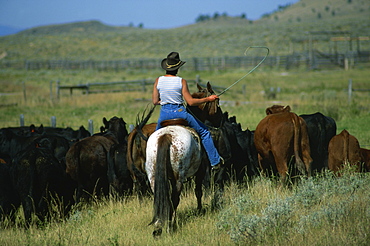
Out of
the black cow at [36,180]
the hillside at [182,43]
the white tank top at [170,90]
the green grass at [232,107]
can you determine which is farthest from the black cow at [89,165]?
the hillside at [182,43]

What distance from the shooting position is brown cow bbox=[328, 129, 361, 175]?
878 centimetres

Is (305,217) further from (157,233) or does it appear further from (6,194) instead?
(6,194)

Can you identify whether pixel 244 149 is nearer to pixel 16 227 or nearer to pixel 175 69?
pixel 175 69

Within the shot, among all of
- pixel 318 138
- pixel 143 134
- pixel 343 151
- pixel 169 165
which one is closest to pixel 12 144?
pixel 143 134

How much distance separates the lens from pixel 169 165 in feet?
19.4

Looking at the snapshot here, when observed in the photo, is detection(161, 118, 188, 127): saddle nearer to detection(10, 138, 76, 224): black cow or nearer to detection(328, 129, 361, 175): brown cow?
detection(10, 138, 76, 224): black cow

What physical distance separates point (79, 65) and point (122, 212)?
55903 millimetres

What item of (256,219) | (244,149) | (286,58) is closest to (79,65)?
(286,58)

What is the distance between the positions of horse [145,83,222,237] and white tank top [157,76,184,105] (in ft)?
1.15

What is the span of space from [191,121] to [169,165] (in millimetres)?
898

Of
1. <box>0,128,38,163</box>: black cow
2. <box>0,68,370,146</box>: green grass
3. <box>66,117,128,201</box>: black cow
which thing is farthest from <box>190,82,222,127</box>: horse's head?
<box>0,68,370,146</box>: green grass

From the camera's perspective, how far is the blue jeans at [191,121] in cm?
Answer: 645

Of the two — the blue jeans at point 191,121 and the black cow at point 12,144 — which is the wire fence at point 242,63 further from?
the blue jeans at point 191,121

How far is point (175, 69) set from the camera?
21.4 feet
